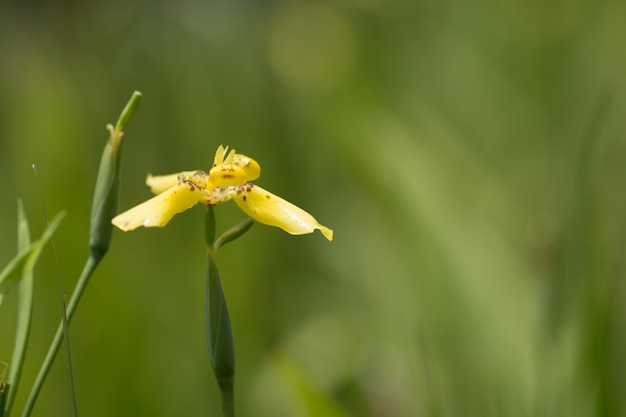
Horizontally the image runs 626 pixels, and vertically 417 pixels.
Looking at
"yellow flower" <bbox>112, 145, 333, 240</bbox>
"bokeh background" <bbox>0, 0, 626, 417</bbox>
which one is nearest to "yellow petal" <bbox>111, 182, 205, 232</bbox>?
"yellow flower" <bbox>112, 145, 333, 240</bbox>

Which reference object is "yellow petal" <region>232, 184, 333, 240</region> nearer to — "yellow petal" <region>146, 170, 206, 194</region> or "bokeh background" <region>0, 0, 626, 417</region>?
"yellow petal" <region>146, 170, 206, 194</region>

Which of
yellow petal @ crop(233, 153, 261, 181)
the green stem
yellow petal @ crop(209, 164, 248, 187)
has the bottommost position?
the green stem

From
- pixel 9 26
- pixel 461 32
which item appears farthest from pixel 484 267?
pixel 9 26

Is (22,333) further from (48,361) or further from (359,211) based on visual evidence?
(359,211)

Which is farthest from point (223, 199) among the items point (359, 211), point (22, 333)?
point (359, 211)

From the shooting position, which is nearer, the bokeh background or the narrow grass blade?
the narrow grass blade

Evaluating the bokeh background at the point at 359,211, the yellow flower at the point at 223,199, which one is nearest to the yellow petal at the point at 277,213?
the yellow flower at the point at 223,199

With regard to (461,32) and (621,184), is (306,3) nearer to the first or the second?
(461,32)
